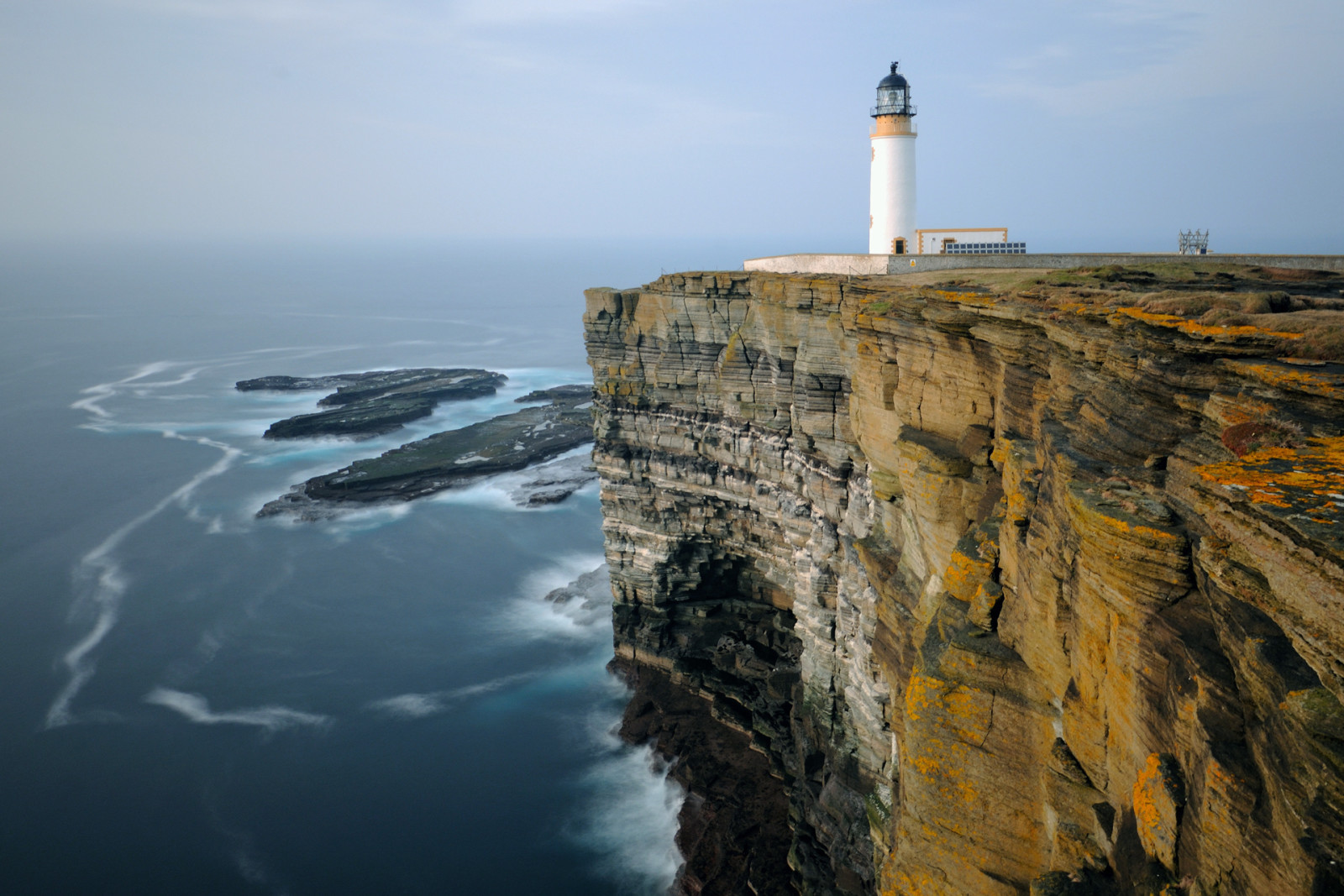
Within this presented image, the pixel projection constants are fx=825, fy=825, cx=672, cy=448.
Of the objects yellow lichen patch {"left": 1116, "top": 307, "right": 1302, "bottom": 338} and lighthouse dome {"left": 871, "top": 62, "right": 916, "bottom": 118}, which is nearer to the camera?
yellow lichen patch {"left": 1116, "top": 307, "right": 1302, "bottom": 338}

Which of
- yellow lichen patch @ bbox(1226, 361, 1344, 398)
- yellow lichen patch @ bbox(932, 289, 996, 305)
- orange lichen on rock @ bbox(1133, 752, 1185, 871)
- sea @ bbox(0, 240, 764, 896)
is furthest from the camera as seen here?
sea @ bbox(0, 240, 764, 896)

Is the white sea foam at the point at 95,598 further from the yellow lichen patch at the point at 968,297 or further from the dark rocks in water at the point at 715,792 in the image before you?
the yellow lichen patch at the point at 968,297

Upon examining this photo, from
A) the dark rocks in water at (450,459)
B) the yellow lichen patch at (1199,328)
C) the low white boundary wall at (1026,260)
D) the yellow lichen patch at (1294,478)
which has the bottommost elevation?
the dark rocks in water at (450,459)

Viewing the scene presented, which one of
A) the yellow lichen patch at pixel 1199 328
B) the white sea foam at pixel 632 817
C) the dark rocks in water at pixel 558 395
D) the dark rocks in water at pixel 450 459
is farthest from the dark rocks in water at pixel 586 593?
the dark rocks in water at pixel 558 395

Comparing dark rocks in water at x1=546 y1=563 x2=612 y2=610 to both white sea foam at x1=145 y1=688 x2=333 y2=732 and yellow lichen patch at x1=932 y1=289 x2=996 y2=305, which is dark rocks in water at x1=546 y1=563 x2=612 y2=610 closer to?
white sea foam at x1=145 y1=688 x2=333 y2=732

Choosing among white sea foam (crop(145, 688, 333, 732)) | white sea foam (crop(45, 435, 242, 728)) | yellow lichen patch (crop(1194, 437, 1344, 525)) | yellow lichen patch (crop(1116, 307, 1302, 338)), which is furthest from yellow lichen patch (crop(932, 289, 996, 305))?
white sea foam (crop(45, 435, 242, 728))

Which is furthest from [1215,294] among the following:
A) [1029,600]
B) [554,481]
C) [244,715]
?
[554,481]

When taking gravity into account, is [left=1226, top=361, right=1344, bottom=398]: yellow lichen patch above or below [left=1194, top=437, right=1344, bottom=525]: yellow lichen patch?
above
